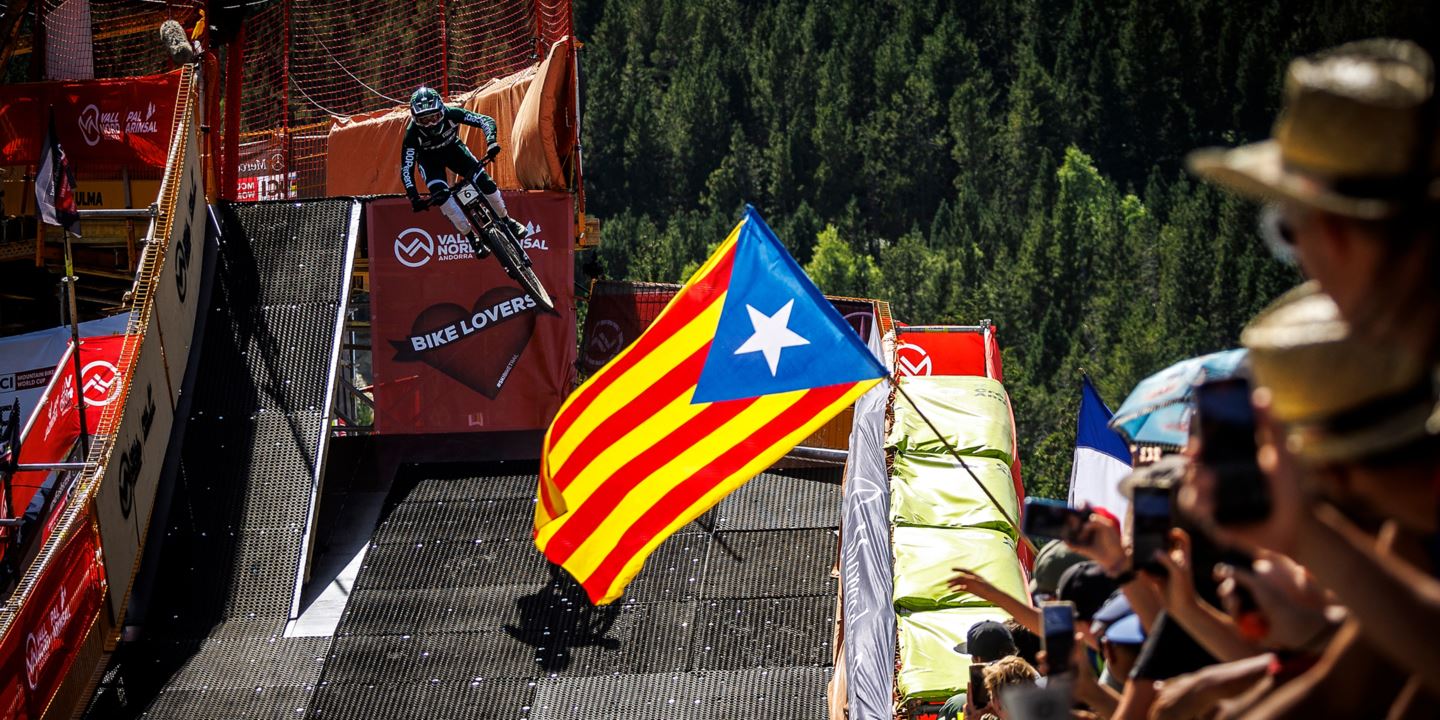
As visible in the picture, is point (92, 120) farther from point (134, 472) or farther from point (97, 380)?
point (134, 472)

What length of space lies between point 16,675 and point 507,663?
345 centimetres

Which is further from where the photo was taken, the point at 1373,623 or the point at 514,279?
the point at 514,279

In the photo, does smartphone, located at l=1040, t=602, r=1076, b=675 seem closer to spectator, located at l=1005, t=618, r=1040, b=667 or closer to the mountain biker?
spectator, located at l=1005, t=618, r=1040, b=667

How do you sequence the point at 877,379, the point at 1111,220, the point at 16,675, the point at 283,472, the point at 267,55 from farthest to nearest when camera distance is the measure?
the point at 1111,220, the point at 267,55, the point at 283,472, the point at 16,675, the point at 877,379

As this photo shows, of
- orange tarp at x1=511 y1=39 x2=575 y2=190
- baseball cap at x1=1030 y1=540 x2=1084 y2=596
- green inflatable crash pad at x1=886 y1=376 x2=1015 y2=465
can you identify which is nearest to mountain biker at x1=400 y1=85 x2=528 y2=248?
orange tarp at x1=511 y1=39 x2=575 y2=190

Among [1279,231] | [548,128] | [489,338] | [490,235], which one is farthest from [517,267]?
[1279,231]

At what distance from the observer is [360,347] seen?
1759cm

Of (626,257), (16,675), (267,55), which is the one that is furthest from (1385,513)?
(626,257)

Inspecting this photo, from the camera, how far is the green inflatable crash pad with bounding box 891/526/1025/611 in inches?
450

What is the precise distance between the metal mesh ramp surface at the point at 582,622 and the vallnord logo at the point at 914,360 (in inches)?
151

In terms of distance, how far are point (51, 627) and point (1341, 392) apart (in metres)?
11.1

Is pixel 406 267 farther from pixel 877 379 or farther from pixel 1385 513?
pixel 1385 513

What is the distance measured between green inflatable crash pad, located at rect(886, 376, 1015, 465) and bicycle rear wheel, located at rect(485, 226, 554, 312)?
351 cm

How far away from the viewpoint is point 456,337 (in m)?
16.0
